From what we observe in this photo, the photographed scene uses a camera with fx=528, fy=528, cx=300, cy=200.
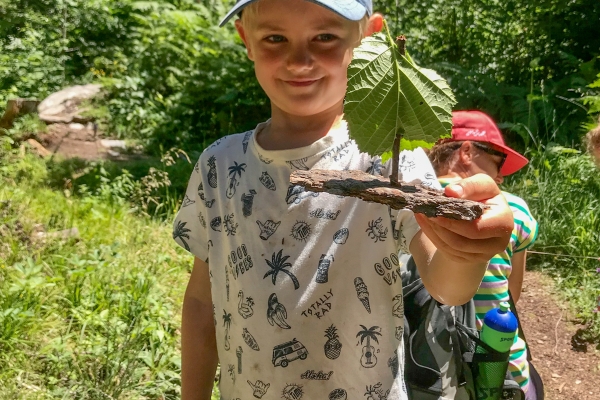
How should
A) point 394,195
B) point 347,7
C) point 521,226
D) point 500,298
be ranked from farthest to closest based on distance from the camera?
point 521,226 → point 500,298 → point 347,7 → point 394,195

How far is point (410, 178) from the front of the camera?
4.40ft

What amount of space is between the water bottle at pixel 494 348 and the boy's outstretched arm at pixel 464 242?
71cm

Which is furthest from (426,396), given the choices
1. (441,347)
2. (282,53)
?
(282,53)

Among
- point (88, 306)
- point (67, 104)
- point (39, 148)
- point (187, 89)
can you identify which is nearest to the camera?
point (88, 306)

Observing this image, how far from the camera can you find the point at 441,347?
1.76 metres

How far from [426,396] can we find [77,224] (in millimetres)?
3710

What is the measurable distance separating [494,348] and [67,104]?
853cm

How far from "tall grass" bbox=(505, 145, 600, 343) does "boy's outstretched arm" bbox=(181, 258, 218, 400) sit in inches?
122

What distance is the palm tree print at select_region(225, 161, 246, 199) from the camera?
1.61 m

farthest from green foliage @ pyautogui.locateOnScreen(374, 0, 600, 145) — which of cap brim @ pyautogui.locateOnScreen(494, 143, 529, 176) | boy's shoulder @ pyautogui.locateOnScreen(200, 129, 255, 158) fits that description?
boy's shoulder @ pyautogui.locateOnScreen(200, 129, 255, 158)

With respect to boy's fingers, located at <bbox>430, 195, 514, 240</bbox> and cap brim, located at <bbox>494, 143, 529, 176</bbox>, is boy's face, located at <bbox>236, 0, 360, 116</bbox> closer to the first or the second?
boy's fingers, located at <bbox>430, 195, 514, 240</bbox>

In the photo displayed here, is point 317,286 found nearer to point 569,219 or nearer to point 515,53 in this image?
point 569,219

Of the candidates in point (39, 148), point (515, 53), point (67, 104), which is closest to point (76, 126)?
point (67, 104)

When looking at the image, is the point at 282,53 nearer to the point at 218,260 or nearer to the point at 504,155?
the point at 218,260
